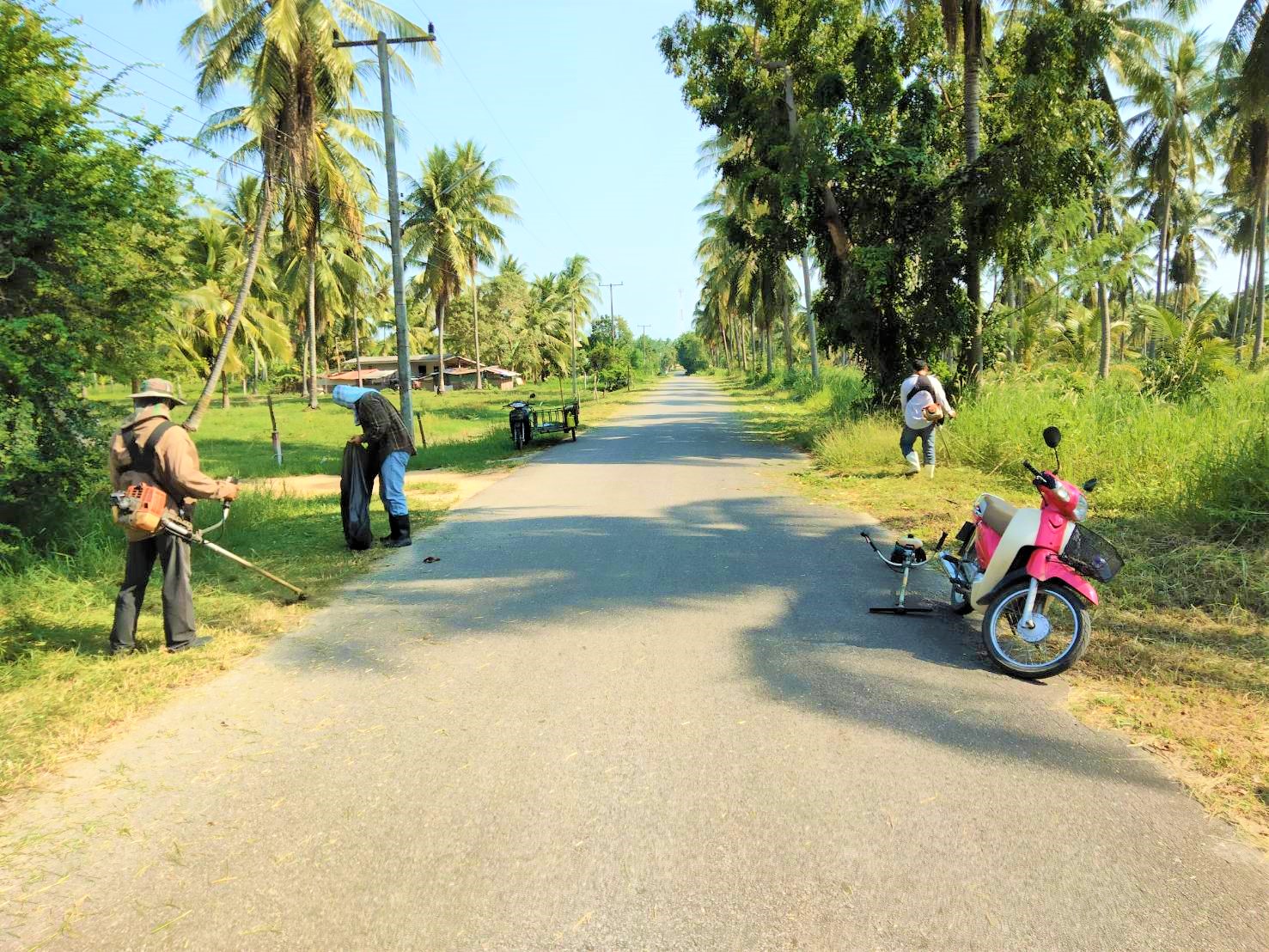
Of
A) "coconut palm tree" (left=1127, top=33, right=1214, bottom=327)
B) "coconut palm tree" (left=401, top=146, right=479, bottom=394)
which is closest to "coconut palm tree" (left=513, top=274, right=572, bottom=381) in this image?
"coconut palm tree" (left=401, top=146, right=479, bottom=394)

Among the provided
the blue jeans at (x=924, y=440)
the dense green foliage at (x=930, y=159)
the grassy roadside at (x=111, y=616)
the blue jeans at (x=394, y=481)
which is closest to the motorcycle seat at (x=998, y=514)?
the grassy roadside at (x=111, y=616)

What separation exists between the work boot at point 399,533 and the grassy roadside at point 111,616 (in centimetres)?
27

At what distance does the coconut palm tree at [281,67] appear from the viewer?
55.4 ft

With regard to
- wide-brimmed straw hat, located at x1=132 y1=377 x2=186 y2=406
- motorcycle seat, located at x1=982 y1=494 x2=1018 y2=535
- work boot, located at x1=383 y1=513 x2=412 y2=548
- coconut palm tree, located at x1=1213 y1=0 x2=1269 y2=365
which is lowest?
work boot, located at x1=383 y1=513 x2=412 y2=548

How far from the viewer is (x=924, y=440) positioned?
36.6ft

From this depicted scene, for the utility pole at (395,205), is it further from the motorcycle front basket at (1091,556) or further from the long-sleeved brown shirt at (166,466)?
the motorcycle front basket at (1091,556)

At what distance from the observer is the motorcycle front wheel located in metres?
4.34

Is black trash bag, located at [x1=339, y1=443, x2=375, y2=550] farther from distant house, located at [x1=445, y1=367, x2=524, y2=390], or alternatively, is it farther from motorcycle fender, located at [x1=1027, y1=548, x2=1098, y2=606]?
distant house, located at [x1=445, y1=367, x2=524, y2=390]

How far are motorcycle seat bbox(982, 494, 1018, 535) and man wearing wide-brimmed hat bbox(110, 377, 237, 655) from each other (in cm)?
486

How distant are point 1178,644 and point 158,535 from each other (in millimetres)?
6095

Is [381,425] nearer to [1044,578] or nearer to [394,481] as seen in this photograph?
[394,481]

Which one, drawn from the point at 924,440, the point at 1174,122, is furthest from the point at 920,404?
the point at 1174,122

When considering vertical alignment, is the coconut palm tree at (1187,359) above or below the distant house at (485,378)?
below

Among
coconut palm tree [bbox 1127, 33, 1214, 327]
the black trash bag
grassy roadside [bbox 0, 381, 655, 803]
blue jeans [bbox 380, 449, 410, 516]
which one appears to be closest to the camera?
grassy roadside [bbox 0, 381, 655, 803]
